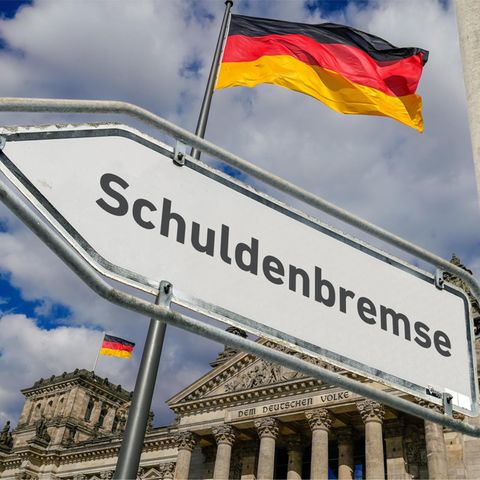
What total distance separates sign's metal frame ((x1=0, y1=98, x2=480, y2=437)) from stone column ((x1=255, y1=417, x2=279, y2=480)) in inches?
1295

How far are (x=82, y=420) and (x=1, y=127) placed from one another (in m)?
60.9

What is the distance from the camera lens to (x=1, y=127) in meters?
1.35

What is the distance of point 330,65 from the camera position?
9.55 metres

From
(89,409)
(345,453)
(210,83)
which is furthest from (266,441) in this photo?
(89,409)

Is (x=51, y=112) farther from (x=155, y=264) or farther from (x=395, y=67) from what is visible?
(x=395, y=67)

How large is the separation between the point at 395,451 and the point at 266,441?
25.5ft

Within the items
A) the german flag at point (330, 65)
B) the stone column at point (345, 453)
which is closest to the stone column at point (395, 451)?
the stone column at point (345, 453)

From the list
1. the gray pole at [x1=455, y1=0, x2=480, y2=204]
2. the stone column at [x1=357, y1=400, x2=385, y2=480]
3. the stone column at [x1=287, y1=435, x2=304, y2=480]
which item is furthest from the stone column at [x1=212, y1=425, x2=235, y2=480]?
the gray pole at [x1=455, y1=0, x2=480, y2=204]

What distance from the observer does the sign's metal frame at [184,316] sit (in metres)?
1.33

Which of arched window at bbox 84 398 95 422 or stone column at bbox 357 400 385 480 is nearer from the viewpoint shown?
stone column at bbox 357 400 385 480

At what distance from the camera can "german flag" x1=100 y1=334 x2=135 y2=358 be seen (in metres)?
42.7

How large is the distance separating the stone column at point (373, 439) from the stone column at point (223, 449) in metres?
9.76

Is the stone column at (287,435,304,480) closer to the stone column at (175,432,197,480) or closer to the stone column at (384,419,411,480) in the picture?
the stone column at (384,419,411,480)

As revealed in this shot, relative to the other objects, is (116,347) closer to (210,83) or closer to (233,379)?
(233,379)
